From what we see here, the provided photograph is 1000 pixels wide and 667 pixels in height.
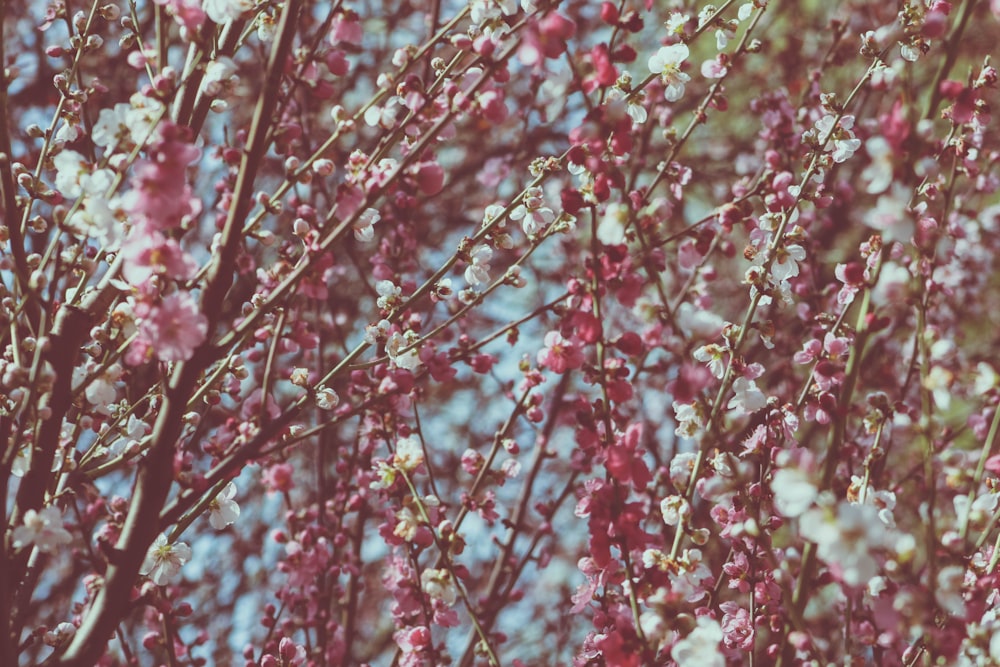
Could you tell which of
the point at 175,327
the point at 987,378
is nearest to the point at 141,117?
the point at 175,327

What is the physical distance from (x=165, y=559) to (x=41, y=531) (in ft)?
1.87

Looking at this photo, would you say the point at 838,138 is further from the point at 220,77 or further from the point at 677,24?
the point at 220,77

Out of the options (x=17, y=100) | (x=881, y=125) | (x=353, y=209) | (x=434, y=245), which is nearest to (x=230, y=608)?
(x=434, y=245)

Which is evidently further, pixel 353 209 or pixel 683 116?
pixel 683 116

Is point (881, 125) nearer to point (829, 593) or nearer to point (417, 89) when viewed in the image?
point (417, 89)

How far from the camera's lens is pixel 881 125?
1.64 meters

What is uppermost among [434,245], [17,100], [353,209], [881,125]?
[17,100]

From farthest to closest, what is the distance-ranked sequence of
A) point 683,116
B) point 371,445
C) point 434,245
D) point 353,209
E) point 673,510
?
point 683,116 < point 434,245 < point 371,445 < point 673,510 < point 353,209

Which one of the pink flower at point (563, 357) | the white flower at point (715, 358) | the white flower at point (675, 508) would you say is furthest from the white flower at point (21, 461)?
the white flower at point (715, 358)

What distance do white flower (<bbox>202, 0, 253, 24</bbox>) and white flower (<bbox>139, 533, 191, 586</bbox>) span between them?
4.22ft

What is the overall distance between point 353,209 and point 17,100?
14.6 ft

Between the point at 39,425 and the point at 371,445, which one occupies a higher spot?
the point at 371,445

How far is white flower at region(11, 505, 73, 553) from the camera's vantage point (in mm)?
1861

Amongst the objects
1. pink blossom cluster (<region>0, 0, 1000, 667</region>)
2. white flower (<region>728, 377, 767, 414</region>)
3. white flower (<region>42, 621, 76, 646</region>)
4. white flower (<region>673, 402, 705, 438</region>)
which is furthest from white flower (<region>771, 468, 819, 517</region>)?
white flower (<region>42, 621, 76, 646</region>)
